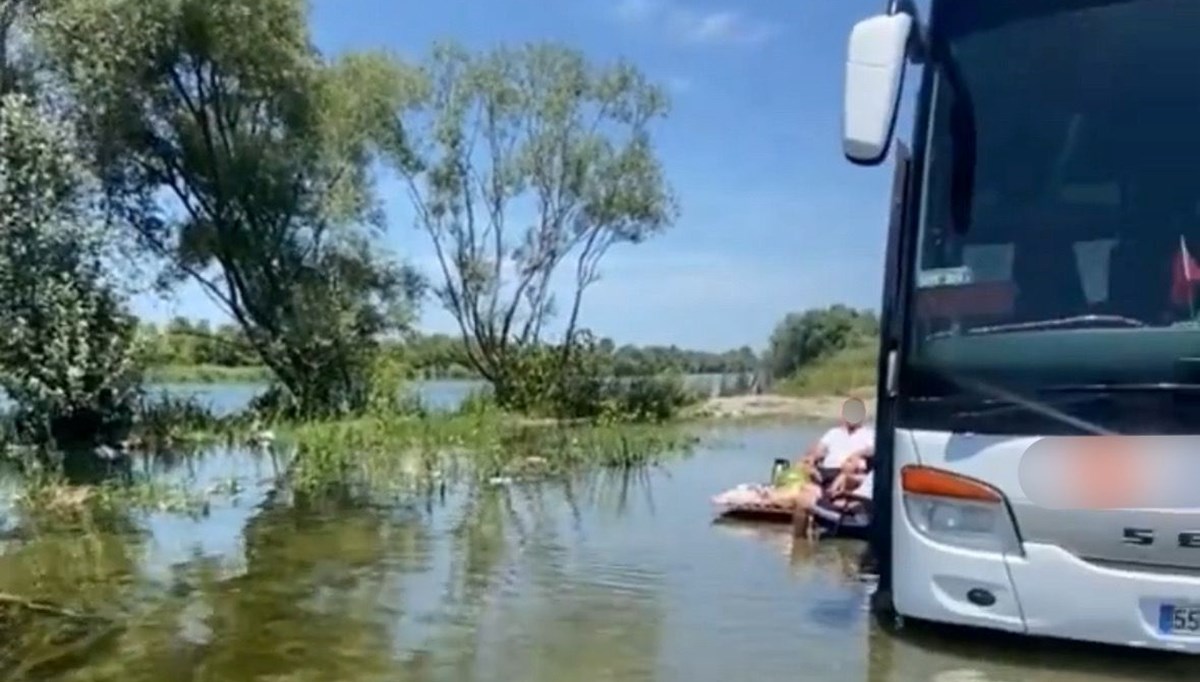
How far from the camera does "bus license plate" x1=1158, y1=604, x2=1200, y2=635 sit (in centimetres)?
492

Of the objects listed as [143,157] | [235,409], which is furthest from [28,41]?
[235,409]

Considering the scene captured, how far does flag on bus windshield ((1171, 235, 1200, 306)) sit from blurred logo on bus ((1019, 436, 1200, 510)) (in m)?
0.55

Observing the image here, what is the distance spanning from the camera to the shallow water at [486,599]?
6.26 metres

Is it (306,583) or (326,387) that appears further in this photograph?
(326,387)

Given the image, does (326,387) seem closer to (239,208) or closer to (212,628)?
(239,208)

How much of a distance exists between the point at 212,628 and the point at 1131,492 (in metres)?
5.03

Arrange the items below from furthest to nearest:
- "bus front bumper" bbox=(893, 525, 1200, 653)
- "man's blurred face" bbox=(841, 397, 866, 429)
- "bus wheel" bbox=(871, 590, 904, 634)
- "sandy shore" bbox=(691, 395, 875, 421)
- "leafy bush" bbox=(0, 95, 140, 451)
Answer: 1. "sandy shore" bbox=(691, 395, 875, 421)
2. "leafy bush" bbox=(0, 95, 140, 451)
3. "man's blurred face" bbox=(841, 397, 866, 429)
4. "bus wheel" bbox=(871, 590, 904, 634)
5. "bus front bumper" bbox=(893, 525, 1200, 653)

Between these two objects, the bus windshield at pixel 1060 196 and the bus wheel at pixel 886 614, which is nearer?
the bus windshield at pixel 1060 196

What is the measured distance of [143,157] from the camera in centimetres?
2352

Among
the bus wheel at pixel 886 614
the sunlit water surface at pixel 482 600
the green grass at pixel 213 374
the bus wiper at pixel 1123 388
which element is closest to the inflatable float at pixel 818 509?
the sunlit water surface at pixel 482 600

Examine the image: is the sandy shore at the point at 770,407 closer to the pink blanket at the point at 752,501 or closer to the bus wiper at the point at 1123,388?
the pink blanket at the point at 752,501

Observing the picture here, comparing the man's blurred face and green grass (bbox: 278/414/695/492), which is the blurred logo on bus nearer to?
the man's blurred face

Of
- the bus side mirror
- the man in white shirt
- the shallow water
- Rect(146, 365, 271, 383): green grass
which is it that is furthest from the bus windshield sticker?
Rect(146, 365, 271, 383): green grass

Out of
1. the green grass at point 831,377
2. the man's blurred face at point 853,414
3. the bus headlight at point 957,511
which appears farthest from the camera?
the green grass at point 831,377
